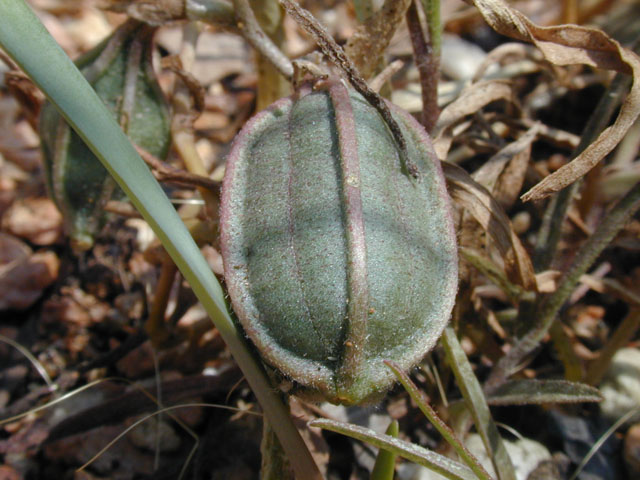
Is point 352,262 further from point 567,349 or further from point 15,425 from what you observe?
point 15,425

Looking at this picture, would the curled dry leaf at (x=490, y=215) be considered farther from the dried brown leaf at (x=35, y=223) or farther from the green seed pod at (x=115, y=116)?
the dried brown leaf at (x=35, y=223)

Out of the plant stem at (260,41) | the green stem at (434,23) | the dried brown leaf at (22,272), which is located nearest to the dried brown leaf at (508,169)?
the green stem at (434,23)

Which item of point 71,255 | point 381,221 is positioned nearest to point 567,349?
point 381,221

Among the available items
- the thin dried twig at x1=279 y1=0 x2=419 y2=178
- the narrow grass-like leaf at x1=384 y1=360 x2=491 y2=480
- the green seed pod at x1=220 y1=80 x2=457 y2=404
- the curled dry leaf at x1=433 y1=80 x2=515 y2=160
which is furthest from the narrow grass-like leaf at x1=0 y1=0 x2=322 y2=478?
the curled dry leaf at x1=433 y1=80 x2=515 y2=160

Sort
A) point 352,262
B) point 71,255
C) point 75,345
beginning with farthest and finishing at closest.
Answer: point 71,255 < point 75,345 < point 352,262

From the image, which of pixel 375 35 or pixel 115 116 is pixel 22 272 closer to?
pixel 115 116
